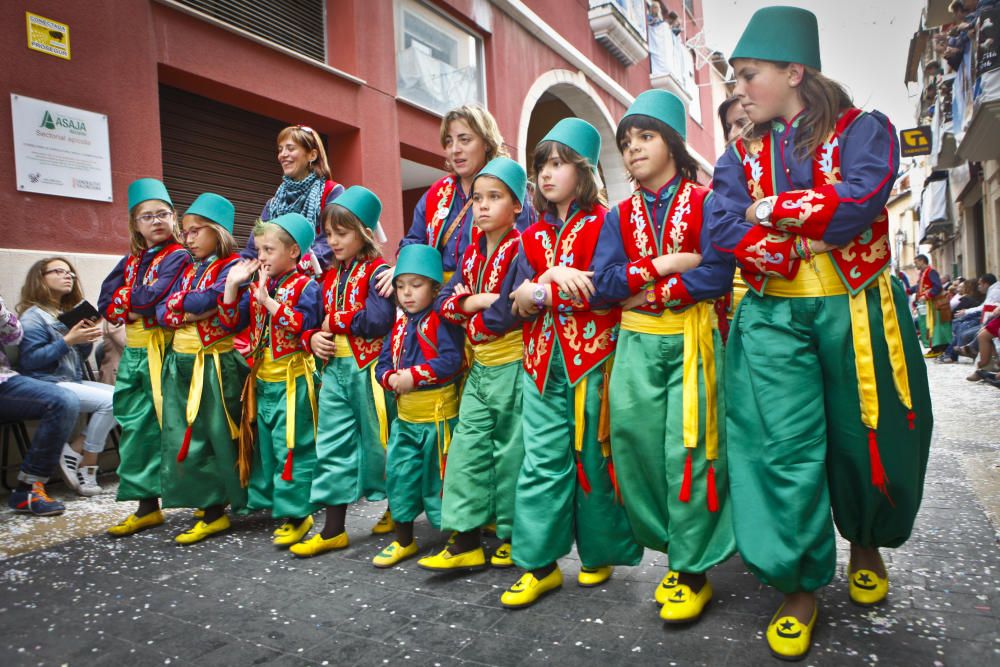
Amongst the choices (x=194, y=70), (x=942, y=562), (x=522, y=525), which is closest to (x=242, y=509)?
(x=522, y=525)

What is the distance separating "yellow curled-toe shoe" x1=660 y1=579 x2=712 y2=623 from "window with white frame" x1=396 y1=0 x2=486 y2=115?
7.74 meters

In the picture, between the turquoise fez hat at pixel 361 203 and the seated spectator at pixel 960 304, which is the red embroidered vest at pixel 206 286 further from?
the seated spectator at pixel 960 304

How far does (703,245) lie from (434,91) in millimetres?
8347

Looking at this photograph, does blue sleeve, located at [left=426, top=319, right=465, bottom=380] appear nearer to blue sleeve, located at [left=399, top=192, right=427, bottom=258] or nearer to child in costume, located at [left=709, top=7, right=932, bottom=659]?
blue sleeve, located at [left=399, top=192, right=427, bottom=258]

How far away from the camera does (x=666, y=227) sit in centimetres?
257

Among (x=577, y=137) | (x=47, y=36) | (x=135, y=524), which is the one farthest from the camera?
(x=47, y=36)

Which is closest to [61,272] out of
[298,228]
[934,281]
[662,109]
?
[298,228]

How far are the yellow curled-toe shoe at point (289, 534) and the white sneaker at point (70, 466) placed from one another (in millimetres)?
2102

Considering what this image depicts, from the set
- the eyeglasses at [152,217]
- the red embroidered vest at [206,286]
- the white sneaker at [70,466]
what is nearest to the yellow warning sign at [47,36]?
the eyeglasses at [152,217]

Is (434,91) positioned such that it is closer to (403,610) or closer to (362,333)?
(362,333)

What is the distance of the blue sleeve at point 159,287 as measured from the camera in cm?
389

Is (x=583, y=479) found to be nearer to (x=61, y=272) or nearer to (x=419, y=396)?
(x=419, y=396)

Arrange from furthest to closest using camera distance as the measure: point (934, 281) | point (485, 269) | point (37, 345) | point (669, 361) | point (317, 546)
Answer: point (934, 281)
point (37, 345)
point (317, 546)
point (485, 269)
point (669, 361)

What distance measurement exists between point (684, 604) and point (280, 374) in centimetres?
234
